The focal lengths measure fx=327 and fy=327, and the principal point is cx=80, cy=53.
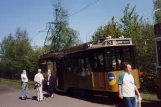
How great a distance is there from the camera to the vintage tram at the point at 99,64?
1595cm

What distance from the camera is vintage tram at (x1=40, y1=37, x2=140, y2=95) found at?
1595 centimetres

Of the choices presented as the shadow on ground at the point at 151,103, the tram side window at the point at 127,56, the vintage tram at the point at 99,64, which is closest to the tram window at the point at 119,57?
the vintage tram at the point at 99,64

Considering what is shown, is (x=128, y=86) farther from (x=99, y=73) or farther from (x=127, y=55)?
(x=127, y=55)

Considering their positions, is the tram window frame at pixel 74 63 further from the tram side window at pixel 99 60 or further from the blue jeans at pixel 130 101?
the blue jeans at pixel 130 101

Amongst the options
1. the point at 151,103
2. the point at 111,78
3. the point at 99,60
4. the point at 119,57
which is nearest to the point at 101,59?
the point at 99,60

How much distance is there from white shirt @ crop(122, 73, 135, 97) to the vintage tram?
563 centimetres

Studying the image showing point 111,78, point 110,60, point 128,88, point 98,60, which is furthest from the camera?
point 98,60

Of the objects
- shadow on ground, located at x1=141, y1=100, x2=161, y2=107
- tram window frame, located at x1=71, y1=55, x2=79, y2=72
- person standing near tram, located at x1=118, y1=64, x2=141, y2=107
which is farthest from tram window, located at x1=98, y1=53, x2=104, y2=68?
person standing near tram, located at x1=118, y1=64, x2=141, y2=107

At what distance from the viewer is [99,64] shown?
55.0 feet

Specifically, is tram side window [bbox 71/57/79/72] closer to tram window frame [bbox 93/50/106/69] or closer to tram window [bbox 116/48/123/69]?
tram window frame [bbox 93/50/106/69]

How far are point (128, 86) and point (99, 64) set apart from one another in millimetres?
7035

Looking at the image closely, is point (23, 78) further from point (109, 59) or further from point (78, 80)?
point (109, 59)

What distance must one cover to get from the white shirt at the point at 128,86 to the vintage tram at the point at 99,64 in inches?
222

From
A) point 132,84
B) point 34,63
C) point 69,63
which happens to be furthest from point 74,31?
point 132,84
